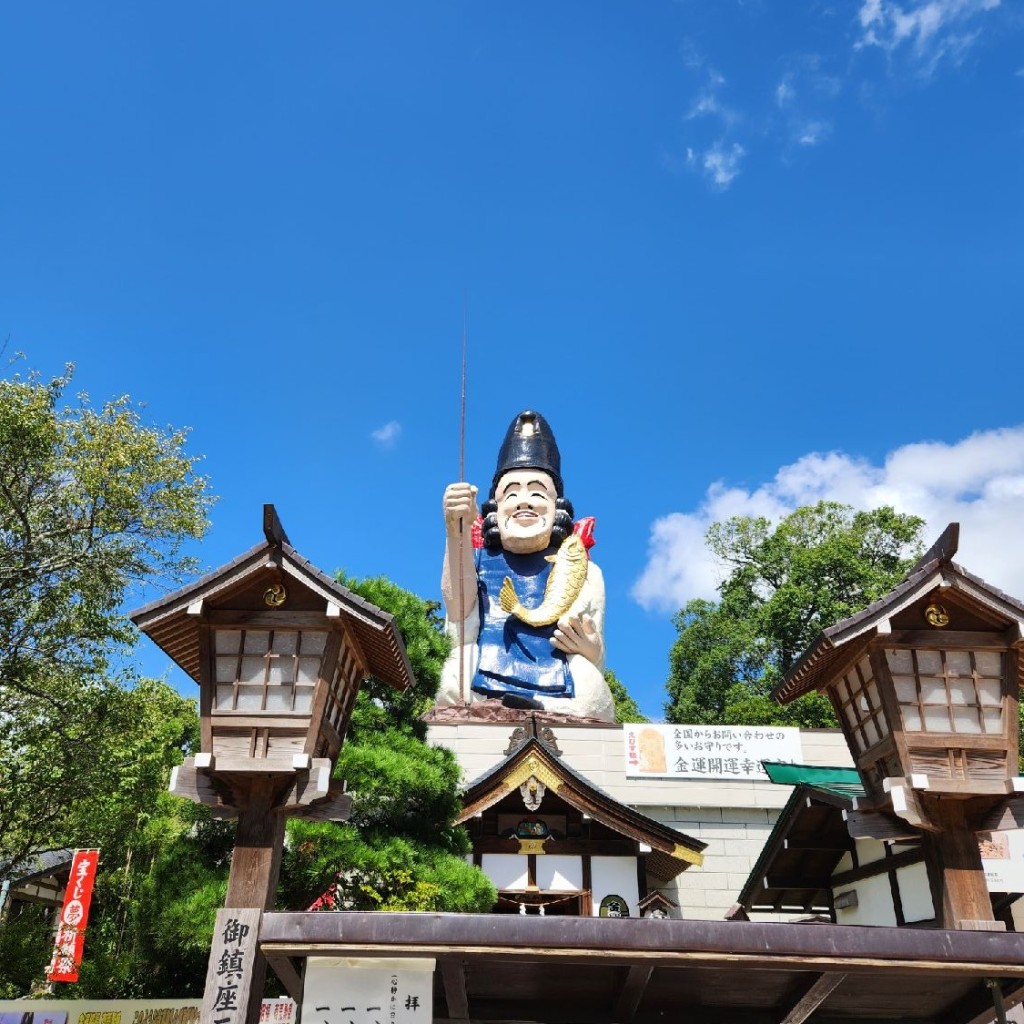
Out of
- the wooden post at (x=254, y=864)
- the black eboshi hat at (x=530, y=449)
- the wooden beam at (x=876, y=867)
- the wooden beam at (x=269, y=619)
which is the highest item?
the black eboshi hat at (x=530, y=449)

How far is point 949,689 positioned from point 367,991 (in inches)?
212

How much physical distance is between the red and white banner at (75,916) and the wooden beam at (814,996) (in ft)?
36.0

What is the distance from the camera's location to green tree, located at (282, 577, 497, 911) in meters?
9.55

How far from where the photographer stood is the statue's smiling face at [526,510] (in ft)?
72.7

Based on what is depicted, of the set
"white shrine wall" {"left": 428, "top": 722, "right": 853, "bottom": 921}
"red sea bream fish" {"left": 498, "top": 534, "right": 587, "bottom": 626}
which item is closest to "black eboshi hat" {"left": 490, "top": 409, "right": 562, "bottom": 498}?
"red sea bream fish" {"left": 498, "top": 534, "right": 587, "bottom": 626}

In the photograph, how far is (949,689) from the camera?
302 inches

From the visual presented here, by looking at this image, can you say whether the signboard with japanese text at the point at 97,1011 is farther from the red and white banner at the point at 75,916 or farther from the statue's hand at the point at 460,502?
the statue's hand at the point at 460,502

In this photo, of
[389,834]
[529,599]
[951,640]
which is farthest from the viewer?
[529,599]

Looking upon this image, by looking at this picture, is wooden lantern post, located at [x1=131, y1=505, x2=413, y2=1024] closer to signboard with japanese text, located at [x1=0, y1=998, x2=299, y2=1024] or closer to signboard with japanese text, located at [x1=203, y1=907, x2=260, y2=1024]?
signboard with japanese text, located at [x1=203, y1=907, x2=260, y2=1024]

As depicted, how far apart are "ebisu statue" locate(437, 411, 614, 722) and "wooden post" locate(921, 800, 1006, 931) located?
40.2ft

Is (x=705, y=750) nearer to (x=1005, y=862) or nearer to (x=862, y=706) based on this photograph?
(x=1005, y=862)

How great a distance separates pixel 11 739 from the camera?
1195cm

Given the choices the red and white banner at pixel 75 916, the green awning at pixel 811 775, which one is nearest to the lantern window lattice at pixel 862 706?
the green awning at pixel 811 775

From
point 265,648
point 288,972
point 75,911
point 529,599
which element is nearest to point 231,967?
point 288,972
